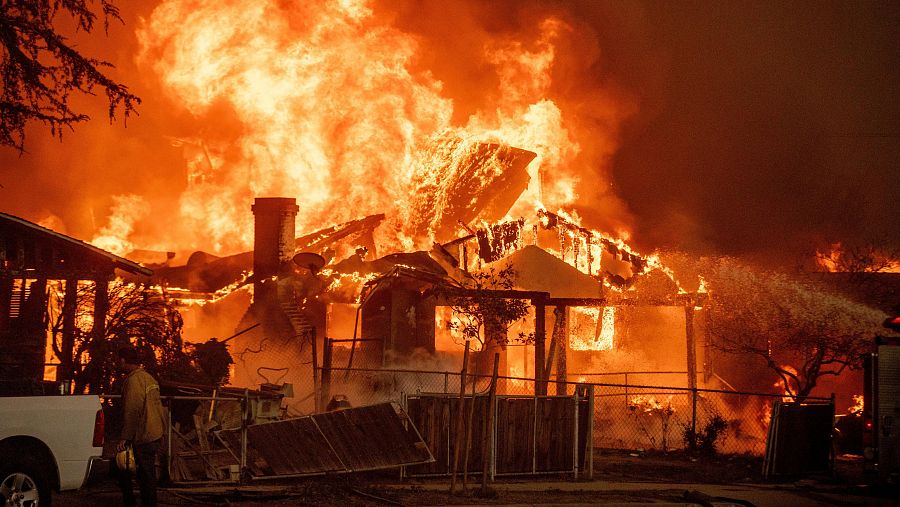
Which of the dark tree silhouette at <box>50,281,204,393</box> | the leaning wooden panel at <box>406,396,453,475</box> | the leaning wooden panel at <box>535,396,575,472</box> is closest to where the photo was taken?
the leaning wooden panel at <box>406,396,453,475</box>

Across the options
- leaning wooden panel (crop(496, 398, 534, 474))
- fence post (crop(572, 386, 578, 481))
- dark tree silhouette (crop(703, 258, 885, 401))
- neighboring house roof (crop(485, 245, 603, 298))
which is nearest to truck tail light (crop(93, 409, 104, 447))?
leaning wooden panel (crop(496, 398, 534, 474))

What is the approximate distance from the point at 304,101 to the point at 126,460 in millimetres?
34252

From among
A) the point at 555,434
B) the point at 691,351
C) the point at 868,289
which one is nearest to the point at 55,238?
the point at 555,434

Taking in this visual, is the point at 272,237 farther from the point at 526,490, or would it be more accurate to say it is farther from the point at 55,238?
the point at 526,490

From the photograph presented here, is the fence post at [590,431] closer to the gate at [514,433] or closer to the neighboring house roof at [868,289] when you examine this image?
the gate at [514,433]

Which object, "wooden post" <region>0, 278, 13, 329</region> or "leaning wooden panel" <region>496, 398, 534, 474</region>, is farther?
"wooden post" <region>0, 278, 13, 329</region>

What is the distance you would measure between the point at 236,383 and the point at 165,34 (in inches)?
947

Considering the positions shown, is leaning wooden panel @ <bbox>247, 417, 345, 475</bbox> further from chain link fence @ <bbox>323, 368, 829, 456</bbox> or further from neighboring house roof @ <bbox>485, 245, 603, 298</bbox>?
neighboring house roof @ <bbox>485, 245, 603, 298</bbox>

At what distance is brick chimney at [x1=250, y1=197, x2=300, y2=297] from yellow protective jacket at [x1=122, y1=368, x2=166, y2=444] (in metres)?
18.4

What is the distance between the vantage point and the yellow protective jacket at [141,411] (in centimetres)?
951

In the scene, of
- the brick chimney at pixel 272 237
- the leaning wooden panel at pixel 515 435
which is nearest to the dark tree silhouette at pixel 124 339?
the leaning wooden panel at pixel 515 435

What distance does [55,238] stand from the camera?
1838 cm

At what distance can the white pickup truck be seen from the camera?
9.02 meters

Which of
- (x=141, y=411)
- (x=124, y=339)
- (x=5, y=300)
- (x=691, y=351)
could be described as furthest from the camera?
(x=691, y=351)
